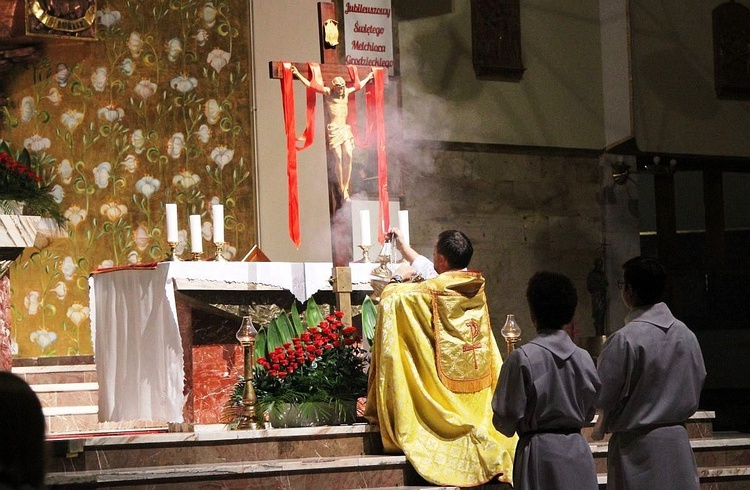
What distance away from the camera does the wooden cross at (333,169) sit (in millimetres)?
6703

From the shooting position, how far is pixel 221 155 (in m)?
9.62

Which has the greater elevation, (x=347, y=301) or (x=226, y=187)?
(x=226, y=187)

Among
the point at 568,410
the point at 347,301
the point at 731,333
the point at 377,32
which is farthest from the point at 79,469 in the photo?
the point at 731,333

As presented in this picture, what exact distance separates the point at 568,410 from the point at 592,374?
0.18 meters

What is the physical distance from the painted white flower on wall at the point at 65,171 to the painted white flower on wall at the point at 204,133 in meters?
1.12

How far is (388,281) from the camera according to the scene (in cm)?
646

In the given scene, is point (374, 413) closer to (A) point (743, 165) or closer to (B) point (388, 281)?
(B) point (388, 281)

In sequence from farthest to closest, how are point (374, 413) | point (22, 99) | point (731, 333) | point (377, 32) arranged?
point (731, 333), point (377, 32), point (22, 99), point (374, 413)

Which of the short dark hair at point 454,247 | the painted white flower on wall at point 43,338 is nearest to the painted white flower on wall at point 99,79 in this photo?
the painted white flower on wall at point 43,338

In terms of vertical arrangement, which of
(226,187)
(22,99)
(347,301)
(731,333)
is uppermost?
(22,99)

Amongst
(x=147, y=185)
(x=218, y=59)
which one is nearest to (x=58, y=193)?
(x=147, y=185)

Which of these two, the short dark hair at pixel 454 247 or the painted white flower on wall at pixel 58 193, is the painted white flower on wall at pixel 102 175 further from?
the short dark hair at pixel 454 247

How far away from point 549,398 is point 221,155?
20.0 feet

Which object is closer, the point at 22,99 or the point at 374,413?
the point at 374,413
